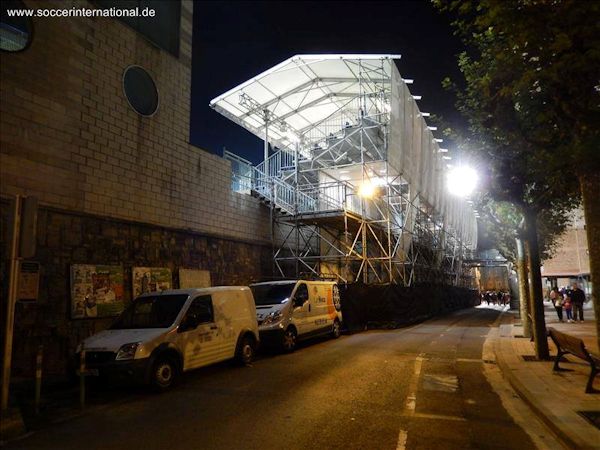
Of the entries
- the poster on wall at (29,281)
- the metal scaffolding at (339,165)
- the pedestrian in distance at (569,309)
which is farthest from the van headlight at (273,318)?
the pedestrian in distance at (569,309)

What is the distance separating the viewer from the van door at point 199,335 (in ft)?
28.9

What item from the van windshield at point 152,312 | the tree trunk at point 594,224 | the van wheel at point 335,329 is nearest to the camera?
the tree trunk at point 594,224

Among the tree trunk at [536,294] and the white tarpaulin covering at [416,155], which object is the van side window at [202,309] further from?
the white tarpaulin covering at [416,155]

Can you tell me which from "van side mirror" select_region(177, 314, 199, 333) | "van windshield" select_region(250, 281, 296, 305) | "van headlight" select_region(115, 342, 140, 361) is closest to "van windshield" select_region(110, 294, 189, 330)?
"van side mirror" select_region(177, 314, 199, 333)

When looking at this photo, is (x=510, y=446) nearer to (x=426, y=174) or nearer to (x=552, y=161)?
(x=552, y=161)

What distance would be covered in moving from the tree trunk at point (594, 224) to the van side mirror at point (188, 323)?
664 cm

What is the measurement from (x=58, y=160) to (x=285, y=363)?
703 centimetres

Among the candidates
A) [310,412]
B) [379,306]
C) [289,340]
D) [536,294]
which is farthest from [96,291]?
[379,306]

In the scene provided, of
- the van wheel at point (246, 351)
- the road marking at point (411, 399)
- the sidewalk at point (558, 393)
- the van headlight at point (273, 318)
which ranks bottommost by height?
the road marking at point (411, 399)

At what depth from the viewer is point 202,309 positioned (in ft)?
31.3

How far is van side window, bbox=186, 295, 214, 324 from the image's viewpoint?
9271 millimetres

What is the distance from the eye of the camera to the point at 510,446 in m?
5.29

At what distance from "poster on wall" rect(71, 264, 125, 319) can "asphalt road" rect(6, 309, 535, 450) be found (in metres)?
3.25

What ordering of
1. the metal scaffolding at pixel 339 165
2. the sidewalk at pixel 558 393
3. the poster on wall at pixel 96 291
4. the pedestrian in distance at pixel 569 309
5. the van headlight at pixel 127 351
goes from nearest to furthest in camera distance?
the sidewalk at pixel 558 393 → the van headlight at pixel 127 351 → the poster on wall at pixel 96 291 → the metal scaffolding at pixel 339 165 → the pedestrian in distance at pixel 569 309
